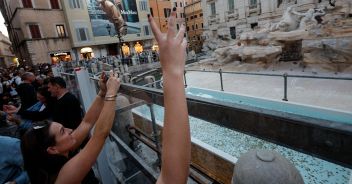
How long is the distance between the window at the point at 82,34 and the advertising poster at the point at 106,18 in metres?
1.40

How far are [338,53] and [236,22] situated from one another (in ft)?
71.9

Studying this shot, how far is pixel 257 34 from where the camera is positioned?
14.1m

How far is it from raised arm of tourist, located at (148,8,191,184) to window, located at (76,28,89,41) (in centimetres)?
3237

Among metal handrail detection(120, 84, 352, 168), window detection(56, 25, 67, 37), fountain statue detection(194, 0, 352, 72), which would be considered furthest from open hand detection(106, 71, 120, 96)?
window detection(56, 25, 67, 37)

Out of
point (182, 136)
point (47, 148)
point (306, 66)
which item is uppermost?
point (182, 136)

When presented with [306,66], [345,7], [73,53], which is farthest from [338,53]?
[73,53]

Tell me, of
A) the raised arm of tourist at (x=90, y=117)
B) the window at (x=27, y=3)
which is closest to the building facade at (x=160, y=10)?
the window at (x=27, y=3)

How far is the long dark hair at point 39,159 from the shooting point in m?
1.33

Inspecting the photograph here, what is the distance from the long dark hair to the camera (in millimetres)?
1331

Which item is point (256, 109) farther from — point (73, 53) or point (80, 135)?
point (73, 53)

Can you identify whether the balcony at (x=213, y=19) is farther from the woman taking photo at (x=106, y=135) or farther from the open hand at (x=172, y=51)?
the open hand at (x=172, y=51)

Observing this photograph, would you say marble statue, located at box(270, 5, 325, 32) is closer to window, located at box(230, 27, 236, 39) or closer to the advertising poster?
window, located at box(230, 27, 236, 39)

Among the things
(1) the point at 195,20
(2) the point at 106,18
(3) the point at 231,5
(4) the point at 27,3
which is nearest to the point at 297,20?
(3) the point at 231,5

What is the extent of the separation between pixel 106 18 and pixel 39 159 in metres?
34.9
